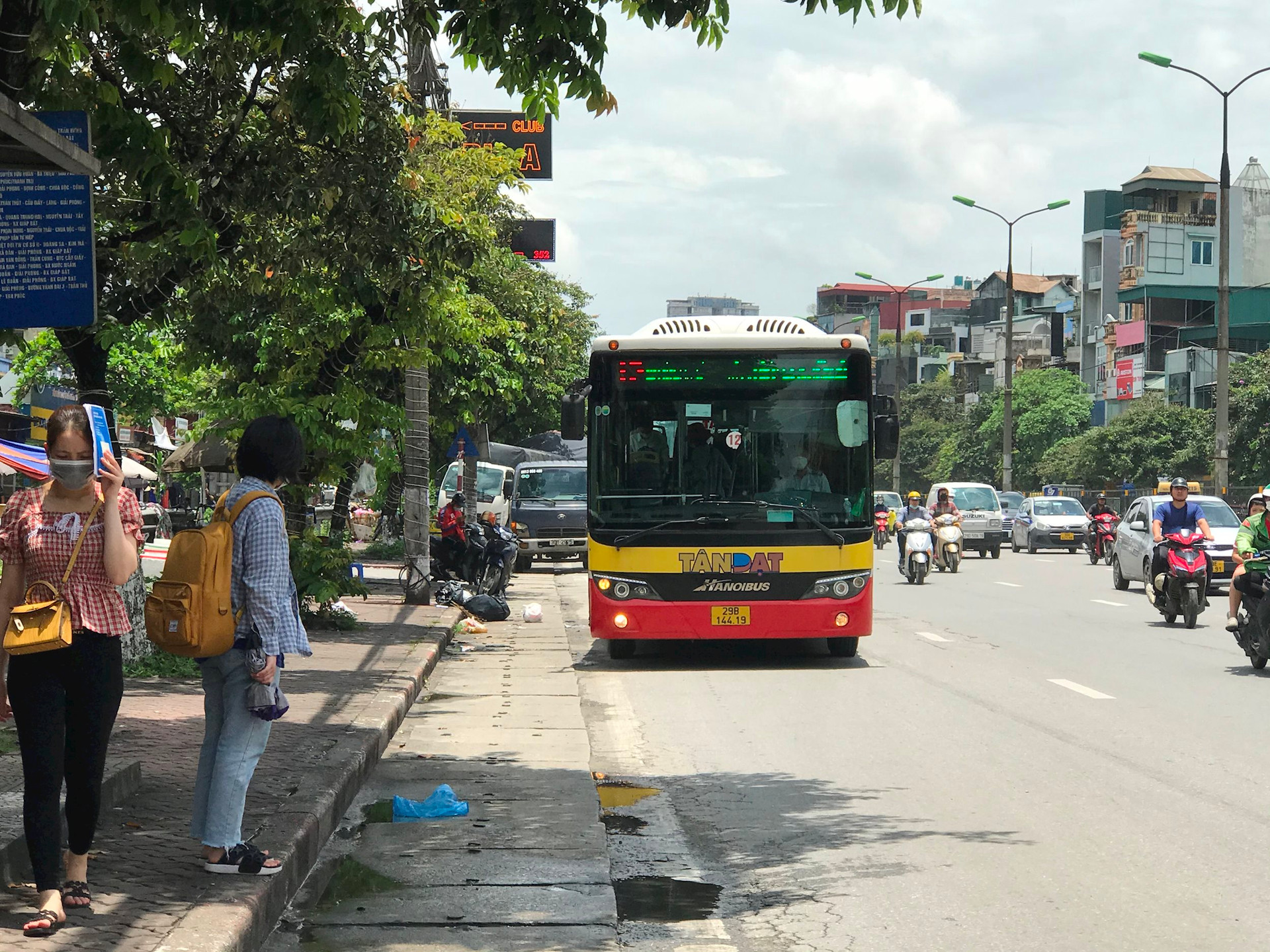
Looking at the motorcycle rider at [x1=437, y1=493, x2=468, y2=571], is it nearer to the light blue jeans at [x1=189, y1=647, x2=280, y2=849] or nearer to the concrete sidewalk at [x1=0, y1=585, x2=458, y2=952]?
the concrete sidewalk at [x1=0, y1=585, x2=458, y2=952]

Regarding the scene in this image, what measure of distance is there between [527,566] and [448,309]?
18.2m

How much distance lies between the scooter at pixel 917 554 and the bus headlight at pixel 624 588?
14.6 meters

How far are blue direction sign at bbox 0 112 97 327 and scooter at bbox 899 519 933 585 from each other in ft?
73.9

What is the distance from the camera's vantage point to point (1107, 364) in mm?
89375

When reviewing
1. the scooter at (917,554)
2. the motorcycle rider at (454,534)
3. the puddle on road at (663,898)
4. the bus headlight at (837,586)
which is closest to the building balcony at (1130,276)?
the scooter at (917,554)

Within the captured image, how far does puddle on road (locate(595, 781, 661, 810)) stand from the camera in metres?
8.05

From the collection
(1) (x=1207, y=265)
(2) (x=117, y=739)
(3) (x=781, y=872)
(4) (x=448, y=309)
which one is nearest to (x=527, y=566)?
(4) (x=448, y=309)

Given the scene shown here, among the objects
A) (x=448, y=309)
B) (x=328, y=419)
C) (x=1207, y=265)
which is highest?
(x=1207, y=265)

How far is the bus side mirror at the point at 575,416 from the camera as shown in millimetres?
14078

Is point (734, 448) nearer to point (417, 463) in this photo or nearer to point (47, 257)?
point (417, 463)

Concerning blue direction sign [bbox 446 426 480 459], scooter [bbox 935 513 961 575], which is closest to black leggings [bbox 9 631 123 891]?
blue direction sign [bbox 446 426 480 459]

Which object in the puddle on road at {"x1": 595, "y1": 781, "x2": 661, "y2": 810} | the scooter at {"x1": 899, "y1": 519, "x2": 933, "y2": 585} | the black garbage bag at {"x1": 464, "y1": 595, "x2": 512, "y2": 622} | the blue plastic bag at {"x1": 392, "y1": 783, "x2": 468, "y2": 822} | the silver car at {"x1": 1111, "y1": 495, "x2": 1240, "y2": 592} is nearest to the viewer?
the blue plastic bag at {"x1": 392, "y1": 783, "x2": 468, "y2": 822}

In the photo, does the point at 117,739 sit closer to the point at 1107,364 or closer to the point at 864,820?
the point at 864,820

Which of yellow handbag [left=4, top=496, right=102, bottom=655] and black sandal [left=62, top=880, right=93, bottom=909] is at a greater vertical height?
yellow handbag [left=4, top=496, right=102, bottom=655]
